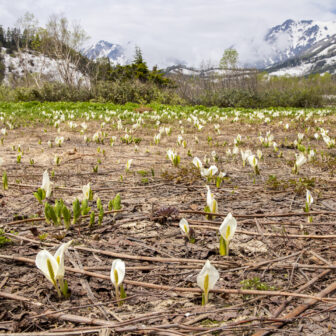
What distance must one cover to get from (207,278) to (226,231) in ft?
1.29

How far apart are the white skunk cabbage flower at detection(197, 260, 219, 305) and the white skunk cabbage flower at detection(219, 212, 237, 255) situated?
1.20ft

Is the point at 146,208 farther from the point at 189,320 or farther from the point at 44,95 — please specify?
the point at 44,95

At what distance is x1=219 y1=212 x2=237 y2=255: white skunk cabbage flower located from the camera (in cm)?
157

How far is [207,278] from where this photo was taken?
1.25 metres

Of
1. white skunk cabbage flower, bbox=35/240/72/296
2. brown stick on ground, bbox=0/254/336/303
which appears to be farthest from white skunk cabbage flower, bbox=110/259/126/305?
white skunk cabbage flower, bbox=35/240/72/296

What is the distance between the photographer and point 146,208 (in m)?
2.40

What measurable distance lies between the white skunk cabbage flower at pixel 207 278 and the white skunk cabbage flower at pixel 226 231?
37 cm

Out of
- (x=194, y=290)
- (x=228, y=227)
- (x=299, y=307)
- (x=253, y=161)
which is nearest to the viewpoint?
(x=299, y=307)

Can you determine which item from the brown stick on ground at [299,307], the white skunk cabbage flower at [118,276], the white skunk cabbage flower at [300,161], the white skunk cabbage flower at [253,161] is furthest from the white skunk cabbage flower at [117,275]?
the white skunk cabbage flower at [300,161]

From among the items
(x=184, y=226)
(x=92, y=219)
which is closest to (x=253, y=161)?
(x=184, y=226)

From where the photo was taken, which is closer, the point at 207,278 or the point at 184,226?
the point at 207,278

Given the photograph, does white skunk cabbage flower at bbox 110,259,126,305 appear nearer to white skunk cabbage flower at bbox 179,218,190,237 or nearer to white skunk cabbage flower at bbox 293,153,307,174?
white skunk cabbage flower at bbox 179,218,190,237

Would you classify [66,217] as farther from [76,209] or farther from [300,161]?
[300,161]

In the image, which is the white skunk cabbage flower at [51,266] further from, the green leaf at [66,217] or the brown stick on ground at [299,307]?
the brown stick on ground at [299,307]
